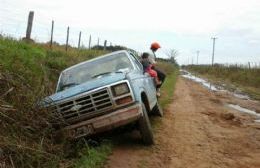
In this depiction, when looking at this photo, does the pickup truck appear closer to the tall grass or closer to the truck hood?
the truck hood

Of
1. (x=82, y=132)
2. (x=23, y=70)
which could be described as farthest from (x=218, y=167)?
(x=23, y=70)

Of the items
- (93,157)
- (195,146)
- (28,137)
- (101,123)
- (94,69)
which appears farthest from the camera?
(94,69)

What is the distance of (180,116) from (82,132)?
225 inches

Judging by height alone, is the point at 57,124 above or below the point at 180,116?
above

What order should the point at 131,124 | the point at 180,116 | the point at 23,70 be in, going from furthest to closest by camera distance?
the point at 180,116 < the point at 23,70 < the point at 131,124

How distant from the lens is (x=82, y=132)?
26.4ft

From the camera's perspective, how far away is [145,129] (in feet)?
28.3

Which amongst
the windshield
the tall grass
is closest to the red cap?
the windshield

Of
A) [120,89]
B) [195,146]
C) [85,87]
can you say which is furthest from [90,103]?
[195,146]

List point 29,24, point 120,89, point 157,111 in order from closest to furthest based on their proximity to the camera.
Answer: point 120,89 < point 157,111 < point 29,24

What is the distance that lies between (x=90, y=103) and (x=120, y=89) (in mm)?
575

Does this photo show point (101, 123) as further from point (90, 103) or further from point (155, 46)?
point (155, 46)

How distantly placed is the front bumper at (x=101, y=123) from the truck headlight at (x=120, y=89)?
0.94 feet

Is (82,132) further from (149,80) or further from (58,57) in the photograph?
(58,57)
